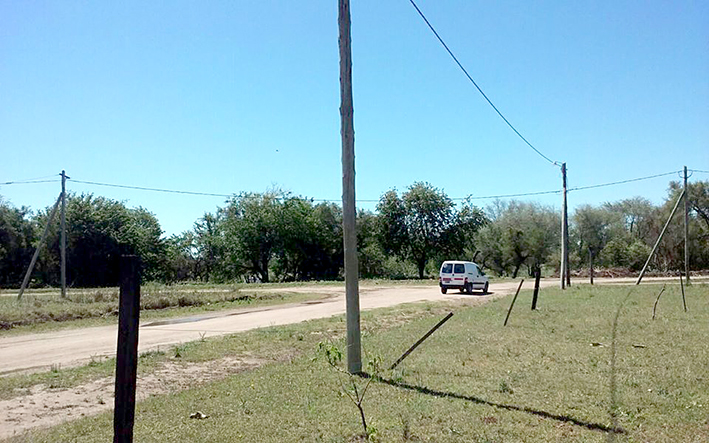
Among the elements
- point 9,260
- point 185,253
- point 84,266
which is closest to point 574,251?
point 185,253

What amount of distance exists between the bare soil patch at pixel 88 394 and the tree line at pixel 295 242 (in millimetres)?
48724

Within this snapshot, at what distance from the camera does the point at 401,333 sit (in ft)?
51.2

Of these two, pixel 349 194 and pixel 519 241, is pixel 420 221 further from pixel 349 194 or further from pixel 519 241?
pixel 349 194

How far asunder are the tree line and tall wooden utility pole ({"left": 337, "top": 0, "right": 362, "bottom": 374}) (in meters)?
50.9

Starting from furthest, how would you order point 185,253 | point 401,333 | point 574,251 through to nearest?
1. point 574,251
2. point 185,253
3. point 401,333

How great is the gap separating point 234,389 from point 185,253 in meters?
72.5

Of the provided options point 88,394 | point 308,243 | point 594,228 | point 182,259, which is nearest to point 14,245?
point 182,259

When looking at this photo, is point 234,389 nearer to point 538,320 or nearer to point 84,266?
point 538,320

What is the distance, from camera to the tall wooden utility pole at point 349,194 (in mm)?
10148

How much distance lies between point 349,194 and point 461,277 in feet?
92.5

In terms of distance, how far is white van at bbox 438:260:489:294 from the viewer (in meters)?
37.4

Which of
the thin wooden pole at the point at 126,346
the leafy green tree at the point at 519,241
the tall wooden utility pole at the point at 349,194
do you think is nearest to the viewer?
the thin wooden pole at the point at 126,346

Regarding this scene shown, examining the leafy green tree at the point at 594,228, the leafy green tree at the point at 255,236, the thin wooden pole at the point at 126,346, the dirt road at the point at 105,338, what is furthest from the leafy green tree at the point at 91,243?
the leafy green tree at the point at 594,228

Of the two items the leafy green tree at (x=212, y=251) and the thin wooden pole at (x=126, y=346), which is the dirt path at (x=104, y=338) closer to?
the thin wooden pole at (x=126, y=346)
